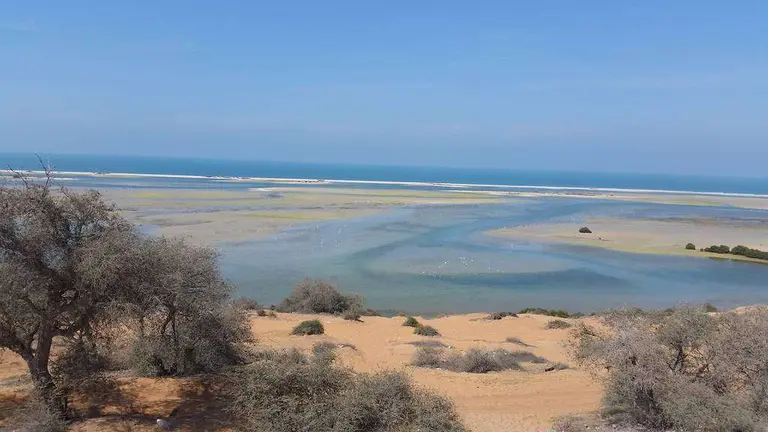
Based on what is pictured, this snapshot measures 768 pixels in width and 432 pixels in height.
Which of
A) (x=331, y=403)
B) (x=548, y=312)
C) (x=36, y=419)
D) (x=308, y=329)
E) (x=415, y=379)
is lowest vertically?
(x=548, y=312)


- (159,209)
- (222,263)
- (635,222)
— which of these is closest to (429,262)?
(222,263)

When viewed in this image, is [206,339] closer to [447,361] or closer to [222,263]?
[447,361]

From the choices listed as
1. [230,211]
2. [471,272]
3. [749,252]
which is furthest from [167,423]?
[230,211]

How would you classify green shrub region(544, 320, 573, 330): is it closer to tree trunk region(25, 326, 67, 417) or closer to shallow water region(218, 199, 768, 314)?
shallow water region(218, 199, 768, 314)

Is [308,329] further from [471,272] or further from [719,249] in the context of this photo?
[719,249]

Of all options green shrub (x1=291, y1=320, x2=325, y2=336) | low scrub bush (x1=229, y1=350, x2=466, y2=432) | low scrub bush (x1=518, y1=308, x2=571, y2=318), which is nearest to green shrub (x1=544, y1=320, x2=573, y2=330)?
low scrub bush (x1=518, y1=308, x2=571, y2=318)
